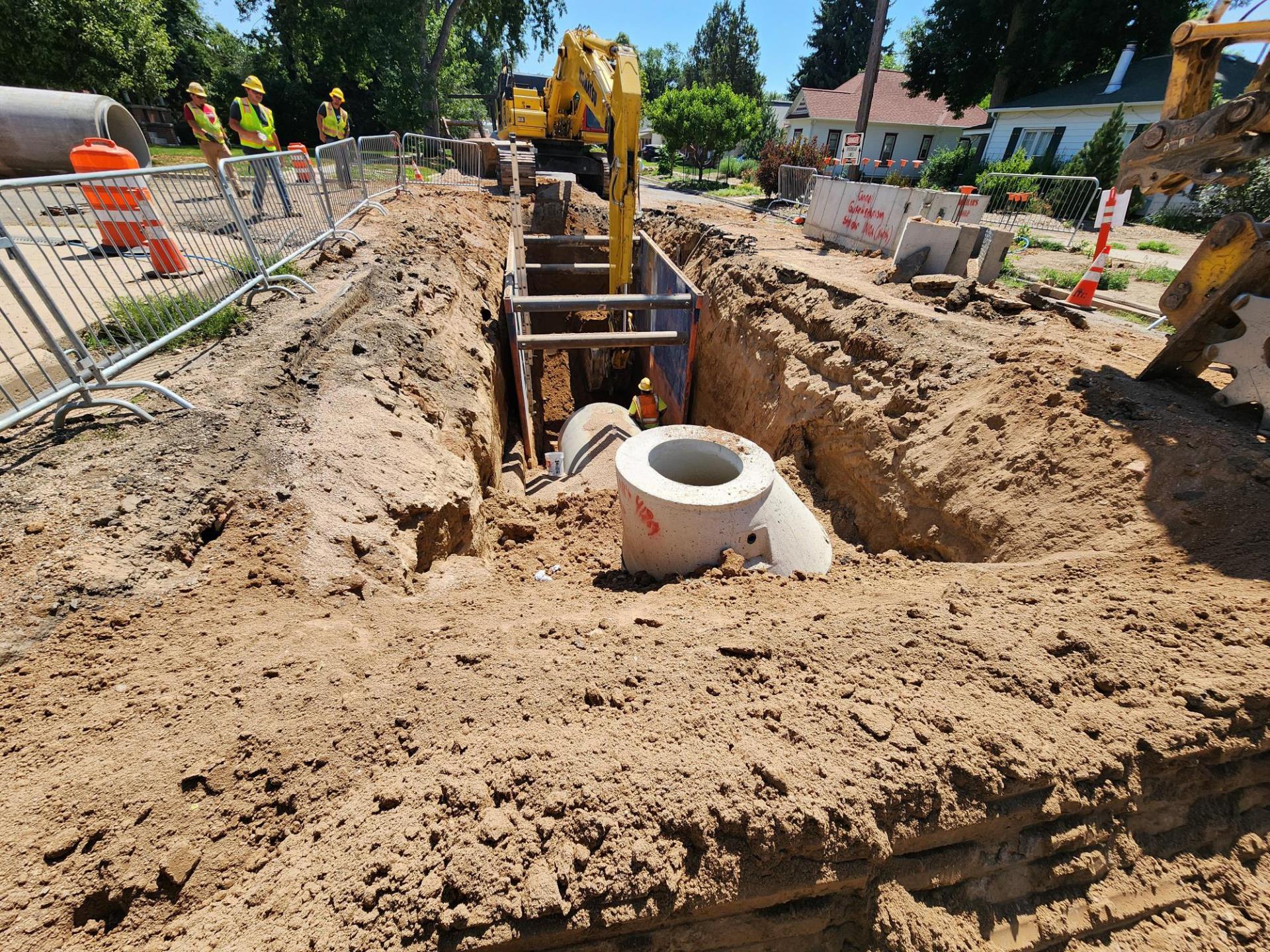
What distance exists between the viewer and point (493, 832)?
1.79 m

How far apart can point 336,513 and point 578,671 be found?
209cm

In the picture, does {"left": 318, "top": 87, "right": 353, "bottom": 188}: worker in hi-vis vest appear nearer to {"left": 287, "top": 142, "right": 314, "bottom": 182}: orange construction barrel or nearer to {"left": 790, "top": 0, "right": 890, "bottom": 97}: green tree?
{"left": 287, "top": 142, "right": 314, "bottom": 182}: orange construction barrel

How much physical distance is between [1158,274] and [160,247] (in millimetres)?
13879

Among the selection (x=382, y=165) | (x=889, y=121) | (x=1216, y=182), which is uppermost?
(x=889, y=121)

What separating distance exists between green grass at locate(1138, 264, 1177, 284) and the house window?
703 inches

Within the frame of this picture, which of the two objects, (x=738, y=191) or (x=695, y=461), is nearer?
(x=695, y=461)

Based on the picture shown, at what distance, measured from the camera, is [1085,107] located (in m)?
19.9

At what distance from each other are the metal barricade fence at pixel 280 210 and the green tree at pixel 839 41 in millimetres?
50549

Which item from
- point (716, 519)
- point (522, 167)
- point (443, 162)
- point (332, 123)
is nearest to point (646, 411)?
point (716, 519)

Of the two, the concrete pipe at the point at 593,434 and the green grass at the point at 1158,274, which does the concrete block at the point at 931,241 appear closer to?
the green grass at the point at 1158,274

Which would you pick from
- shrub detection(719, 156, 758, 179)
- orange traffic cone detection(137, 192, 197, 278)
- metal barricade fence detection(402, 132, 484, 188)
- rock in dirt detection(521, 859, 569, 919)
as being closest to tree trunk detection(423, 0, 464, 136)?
metal barricade fence detection(402, 132, 484, 188)

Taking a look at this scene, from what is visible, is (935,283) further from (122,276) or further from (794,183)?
(794,183)

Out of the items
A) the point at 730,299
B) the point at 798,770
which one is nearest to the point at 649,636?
the point at 798,770

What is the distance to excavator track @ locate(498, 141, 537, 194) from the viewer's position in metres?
13.3
